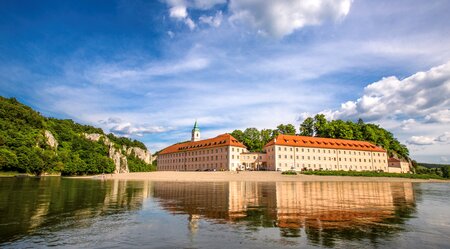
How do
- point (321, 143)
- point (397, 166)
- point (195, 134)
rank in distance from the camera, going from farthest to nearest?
point (195, 134) → point (397, 166) → point (321, 143)

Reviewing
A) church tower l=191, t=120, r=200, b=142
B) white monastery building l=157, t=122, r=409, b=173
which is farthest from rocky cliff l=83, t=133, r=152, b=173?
white monastery building l=157, t=122, r=409, b=173

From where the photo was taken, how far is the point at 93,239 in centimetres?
989

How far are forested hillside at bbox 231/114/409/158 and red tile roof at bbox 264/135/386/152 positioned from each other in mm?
7475

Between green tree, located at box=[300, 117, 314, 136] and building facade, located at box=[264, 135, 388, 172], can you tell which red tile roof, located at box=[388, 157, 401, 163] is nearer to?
building facade, located at box=[264, 135, 388, 172]

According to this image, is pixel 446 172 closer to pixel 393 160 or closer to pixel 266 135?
pixel 393 160

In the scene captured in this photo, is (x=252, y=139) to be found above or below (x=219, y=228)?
above

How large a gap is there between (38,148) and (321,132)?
105 metres

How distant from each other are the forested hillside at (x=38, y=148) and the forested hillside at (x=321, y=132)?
56410 mm

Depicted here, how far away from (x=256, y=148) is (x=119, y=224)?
10321 centimetres

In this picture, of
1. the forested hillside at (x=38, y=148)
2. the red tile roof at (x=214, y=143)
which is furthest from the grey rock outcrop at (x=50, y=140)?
the red tile roof at (x=214, y=143)

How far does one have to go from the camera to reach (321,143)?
335ft

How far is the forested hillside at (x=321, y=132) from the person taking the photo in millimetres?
115625

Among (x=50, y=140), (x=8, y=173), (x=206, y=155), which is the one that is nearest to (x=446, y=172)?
(x=206, y=155)

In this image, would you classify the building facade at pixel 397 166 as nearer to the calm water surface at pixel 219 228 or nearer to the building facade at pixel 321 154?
the building facade at pixel 321 154
